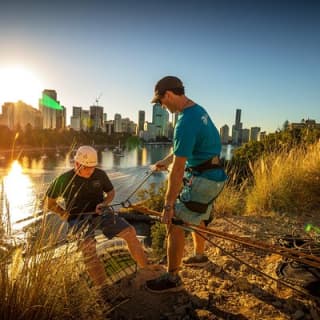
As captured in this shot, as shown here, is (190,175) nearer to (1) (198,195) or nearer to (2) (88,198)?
(1) (198,195)

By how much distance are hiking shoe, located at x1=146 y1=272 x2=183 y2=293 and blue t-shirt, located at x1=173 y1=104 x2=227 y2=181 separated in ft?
3.42

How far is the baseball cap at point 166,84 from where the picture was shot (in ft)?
10.1

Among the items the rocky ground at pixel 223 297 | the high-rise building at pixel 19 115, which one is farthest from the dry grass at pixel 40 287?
the high-rise building at pixel 19 115

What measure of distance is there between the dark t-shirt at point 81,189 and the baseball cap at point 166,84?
1460 millimetres

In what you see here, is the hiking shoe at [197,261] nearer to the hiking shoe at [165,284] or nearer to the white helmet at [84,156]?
the hiking shoe at [165,284]

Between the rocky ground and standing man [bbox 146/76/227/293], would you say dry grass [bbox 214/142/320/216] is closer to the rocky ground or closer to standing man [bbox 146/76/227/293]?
the rocky ground

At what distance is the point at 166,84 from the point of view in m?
3.08

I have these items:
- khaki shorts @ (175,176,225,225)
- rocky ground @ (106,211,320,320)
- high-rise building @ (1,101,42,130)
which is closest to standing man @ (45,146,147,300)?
rocky ground @ (106,211,320,320)

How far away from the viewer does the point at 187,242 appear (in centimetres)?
554

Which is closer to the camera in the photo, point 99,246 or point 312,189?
point 99,246

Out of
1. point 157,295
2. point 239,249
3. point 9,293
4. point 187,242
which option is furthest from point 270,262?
point 9,293

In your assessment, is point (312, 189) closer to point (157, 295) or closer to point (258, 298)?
point (258, 298)

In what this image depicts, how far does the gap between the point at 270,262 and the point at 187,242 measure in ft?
6.33

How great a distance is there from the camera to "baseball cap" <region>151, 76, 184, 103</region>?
10.1 ft
